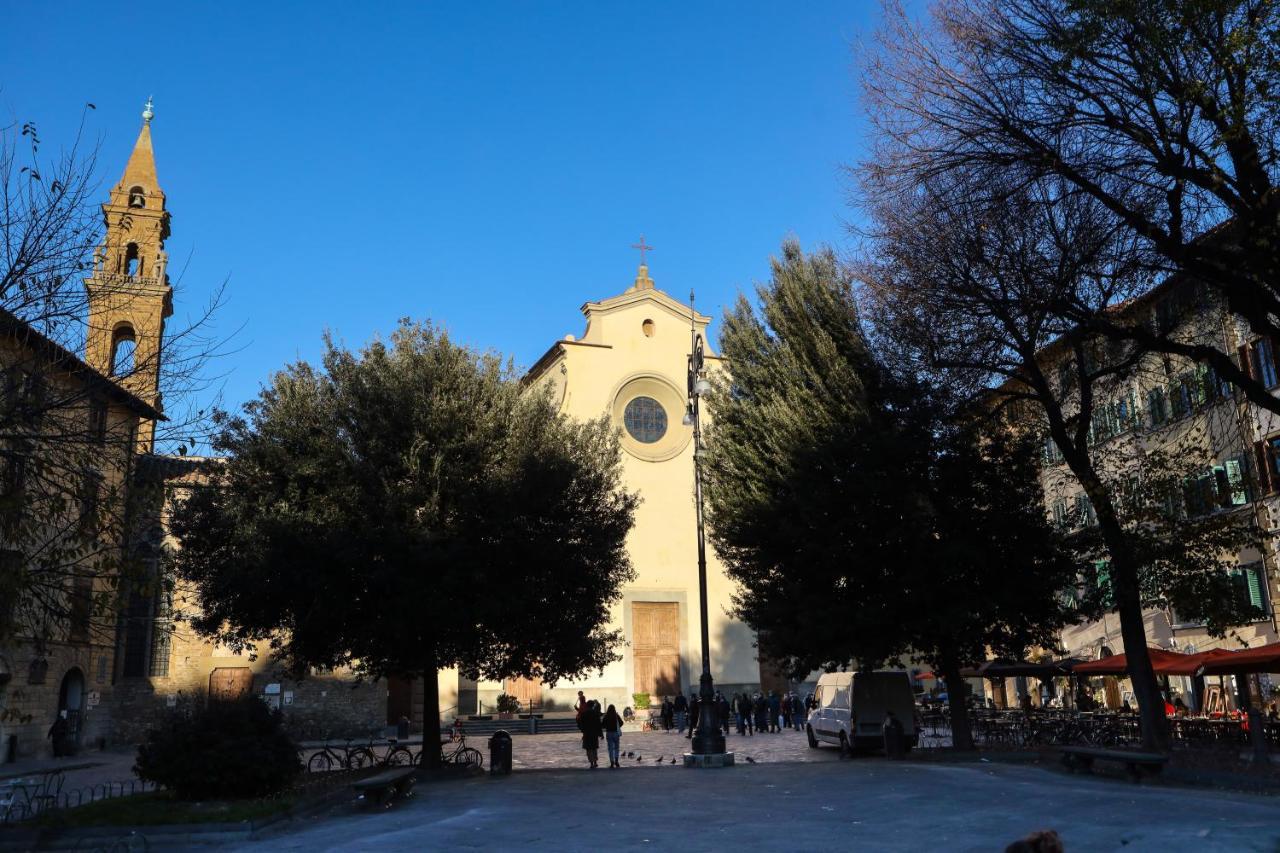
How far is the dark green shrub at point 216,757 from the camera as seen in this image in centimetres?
1314

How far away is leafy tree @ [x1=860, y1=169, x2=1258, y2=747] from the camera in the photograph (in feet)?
50.2

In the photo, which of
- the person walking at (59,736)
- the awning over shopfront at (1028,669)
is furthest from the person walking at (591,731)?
the person walking at (59,736)

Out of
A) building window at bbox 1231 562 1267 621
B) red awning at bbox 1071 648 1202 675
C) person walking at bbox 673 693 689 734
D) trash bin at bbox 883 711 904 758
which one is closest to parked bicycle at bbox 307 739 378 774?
trash bin at bbox 883 711 904 758

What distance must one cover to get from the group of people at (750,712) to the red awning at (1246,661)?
641 inches

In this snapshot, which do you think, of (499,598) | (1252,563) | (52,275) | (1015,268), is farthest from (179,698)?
(1252,563)

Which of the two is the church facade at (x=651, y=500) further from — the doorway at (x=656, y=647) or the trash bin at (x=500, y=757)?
the trash bin at (x=500, y=757)

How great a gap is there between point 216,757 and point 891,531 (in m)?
12.7

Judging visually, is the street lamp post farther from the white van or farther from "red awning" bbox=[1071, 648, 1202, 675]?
"red awning" bbox=[1071, 648, 1202, 675]

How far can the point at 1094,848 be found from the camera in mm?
9445

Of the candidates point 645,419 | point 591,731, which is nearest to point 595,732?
point 591,731

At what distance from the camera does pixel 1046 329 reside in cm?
1709

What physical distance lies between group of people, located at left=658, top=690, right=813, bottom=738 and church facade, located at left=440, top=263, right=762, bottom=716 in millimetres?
1670

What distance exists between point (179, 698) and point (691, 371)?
21.1 metres

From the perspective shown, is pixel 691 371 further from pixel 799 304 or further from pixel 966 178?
pixel 966 178
